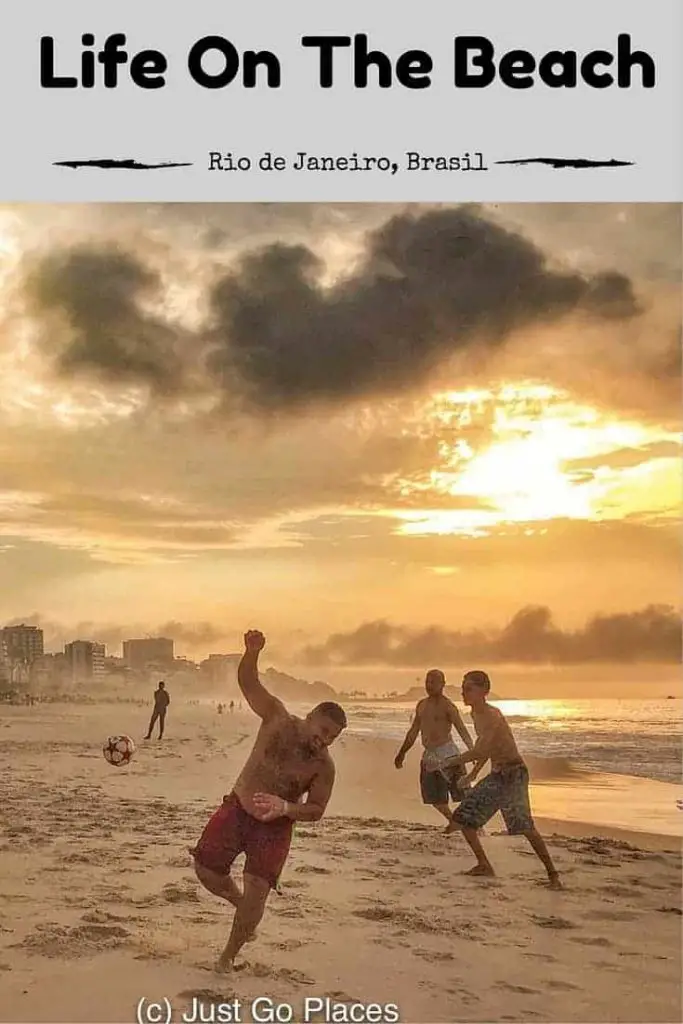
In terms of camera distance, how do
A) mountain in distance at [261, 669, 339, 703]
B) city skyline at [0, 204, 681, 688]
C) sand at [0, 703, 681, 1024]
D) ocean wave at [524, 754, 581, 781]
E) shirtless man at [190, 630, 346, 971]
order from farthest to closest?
ocean wave at [524, 754, 581, 781] < city skyline at [0, 204, 681, 688] < mountain in distance at [261, 669, 339, 703] < shirtless man at [190, 630, 346, 971] < sand at [0, 703, 681, 1024]

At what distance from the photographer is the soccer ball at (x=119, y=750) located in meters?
4.87

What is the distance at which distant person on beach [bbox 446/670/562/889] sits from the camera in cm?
465

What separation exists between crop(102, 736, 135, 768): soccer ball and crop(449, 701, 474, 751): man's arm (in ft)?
5.05

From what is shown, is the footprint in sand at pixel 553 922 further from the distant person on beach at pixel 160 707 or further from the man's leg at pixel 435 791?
the distant person on beach at pixel 160 707

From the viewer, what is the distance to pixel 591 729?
6.37 m

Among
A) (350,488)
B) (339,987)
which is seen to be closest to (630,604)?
(350,488)

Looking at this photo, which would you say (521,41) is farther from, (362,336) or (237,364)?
(237,364)

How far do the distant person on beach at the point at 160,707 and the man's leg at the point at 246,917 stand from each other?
1.10 m

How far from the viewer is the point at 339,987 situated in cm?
414

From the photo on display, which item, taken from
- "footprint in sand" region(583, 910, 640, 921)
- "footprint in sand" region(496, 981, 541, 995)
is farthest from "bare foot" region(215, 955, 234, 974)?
"footprint in sand" region(583, 910, 640, 921)

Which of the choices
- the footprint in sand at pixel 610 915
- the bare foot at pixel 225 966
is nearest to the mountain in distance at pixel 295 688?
the bare foot at pixel 225 966

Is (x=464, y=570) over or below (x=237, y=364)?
below

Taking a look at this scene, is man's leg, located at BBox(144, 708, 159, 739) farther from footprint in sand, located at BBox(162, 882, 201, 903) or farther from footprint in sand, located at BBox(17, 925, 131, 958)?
footprint in sand, located at BBox(17, 925, 131, 958)

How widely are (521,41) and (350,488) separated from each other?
7.23 feet
